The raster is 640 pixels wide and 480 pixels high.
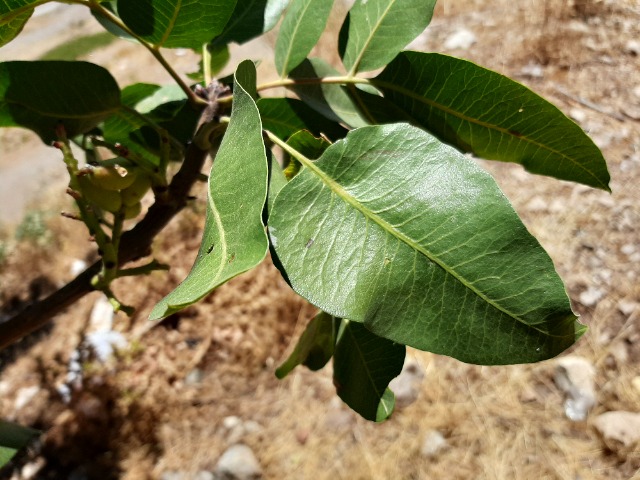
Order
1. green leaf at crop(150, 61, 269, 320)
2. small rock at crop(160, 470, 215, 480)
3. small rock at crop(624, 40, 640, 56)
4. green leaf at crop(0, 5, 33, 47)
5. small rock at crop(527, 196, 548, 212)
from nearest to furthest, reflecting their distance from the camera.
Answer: green leaf at crop(150, 61, 269, 320)
green leaf at crop(0, 5, 33, 47)
small rock at crop(160, 470, 215, 480)
small rock at crop(527, 196, 548, 212)
small rock at crop(624, 40, 640, 56)

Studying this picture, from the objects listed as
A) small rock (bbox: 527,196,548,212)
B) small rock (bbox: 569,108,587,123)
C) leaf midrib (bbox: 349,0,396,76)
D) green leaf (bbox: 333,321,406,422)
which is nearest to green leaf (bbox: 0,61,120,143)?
leaf midrib (bbox: 349,0,396,76)

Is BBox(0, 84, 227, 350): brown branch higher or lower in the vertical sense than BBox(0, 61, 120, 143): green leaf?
lower

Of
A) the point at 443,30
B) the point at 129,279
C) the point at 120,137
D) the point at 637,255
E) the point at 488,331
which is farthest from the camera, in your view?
the point at 443,30

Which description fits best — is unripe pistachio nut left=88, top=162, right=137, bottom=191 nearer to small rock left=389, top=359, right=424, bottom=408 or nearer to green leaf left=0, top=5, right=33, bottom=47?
green leaf left=0, top=5, right=33, bottom=47

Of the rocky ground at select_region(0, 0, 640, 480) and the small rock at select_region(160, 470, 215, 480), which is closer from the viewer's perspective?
the rocky ground at select_region(0, 0, 640, 480)

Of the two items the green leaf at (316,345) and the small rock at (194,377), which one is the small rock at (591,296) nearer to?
the small rock at (194,377)

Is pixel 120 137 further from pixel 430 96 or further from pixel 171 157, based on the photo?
pixel 430 96

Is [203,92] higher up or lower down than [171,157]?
higher up

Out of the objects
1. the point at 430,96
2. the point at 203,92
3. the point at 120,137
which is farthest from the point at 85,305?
the point at 430,96
